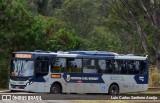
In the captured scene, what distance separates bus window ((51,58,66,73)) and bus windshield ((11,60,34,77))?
1.23 meters

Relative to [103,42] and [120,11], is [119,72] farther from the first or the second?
[103,42]

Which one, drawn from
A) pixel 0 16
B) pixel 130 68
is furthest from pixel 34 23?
pixel 130 68

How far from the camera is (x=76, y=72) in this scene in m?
29.8

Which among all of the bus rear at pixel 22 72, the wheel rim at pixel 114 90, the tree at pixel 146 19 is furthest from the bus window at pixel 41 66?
the tree at pixel 146 19

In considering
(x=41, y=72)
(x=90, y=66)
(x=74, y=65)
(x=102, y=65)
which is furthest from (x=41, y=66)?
(x=102, y=65)

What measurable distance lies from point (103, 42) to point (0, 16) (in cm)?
2045

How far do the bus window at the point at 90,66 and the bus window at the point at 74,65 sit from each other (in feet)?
1.09

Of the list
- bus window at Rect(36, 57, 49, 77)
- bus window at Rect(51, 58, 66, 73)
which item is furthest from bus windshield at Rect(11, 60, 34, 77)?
bus window at Rect(51, 58, 66, 73)

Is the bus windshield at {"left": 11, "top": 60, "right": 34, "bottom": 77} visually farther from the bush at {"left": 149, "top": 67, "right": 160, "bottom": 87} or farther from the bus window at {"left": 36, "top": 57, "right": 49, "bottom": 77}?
the bush at {"left": 149, "top": 67, "right": 160, "bottom": 87}

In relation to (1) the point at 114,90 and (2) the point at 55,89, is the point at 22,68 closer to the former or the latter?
(2) the point at 55,89

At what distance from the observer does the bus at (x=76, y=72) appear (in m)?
28.8

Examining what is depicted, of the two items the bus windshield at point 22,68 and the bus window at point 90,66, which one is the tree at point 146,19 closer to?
the bus window at point 90,66

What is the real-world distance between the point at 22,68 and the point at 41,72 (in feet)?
4.07

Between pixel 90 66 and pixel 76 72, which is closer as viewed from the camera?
pixel 76 72
